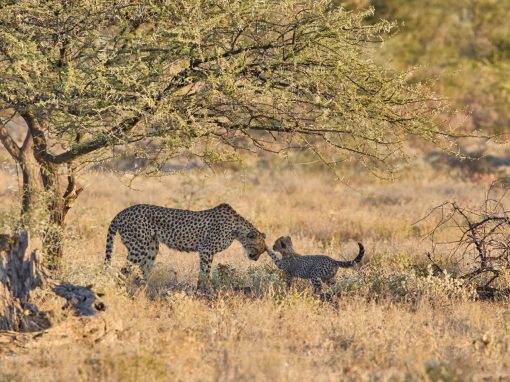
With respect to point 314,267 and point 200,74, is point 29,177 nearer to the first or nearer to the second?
point 200,74

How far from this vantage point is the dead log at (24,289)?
8.32 metres

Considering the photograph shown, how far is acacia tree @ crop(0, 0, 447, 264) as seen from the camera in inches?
380

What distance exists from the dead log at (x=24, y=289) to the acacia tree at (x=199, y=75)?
126cm

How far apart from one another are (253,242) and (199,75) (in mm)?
2965

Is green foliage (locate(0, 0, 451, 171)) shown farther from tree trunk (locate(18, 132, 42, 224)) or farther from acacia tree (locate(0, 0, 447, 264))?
tree trunk (locate(18, 132, 42, 224))

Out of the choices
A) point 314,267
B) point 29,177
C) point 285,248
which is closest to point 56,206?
point 29,177

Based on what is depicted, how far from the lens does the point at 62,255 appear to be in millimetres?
10648

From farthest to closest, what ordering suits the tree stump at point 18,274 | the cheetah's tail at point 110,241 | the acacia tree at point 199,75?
the cheetah's tail at point 110,241, the acacia tree at point 199,75, the tree stump at point 18,274

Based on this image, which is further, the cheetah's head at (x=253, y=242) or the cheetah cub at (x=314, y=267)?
the cheetah's head at (x=253, y=242)

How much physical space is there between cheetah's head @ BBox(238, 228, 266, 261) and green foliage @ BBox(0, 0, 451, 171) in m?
1.82

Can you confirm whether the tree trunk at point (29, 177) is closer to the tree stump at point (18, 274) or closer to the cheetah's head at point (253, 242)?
the tree stump at point (18, 274)

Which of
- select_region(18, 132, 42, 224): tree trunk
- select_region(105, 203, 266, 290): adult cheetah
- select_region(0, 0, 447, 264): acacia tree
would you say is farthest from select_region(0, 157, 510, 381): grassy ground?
select_region(0, 0, 447, 264): acacia tree

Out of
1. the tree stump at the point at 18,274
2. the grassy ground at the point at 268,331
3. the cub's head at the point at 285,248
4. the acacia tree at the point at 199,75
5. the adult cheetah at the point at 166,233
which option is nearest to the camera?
the grassy ground at the point at 268,331

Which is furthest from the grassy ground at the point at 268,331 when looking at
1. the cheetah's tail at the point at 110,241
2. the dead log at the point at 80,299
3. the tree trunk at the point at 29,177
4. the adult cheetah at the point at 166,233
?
the cheetah's tail at the point at 110,241
